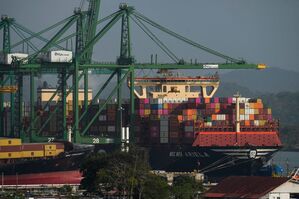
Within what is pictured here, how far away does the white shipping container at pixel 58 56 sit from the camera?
9725 cm

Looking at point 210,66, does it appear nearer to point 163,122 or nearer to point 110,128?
point 163,122

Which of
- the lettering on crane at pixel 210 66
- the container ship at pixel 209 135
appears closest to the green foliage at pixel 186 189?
the container ship at pixel 209 135

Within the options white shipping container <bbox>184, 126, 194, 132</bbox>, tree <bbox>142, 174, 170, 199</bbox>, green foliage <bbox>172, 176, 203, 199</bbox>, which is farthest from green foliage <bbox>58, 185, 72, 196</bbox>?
white shipping container <bbox>184, 126, 194, 132</bbox>

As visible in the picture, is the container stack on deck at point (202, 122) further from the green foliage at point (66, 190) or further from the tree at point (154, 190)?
the tree at point (154, 190)

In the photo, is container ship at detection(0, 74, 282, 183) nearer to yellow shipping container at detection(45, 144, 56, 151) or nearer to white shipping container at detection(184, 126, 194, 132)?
white shipping container at detection(184, 126, 194, 132)

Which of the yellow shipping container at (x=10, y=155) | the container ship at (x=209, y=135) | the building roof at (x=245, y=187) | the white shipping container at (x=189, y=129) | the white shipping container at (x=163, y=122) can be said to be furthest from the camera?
the white shipping container at (x=163, y=122)

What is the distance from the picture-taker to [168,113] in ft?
326

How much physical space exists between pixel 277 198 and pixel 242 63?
147ft

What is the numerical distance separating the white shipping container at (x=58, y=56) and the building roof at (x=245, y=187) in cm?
3794

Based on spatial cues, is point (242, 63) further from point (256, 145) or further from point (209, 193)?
point (209, 193)

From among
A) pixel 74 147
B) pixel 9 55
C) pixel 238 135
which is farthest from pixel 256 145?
pixel 9 55

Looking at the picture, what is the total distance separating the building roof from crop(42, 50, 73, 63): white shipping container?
3794 centimetres

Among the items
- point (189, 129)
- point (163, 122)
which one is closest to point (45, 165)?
point (189, 129)

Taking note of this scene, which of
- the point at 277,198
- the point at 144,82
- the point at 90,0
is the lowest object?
the point at 277,198
